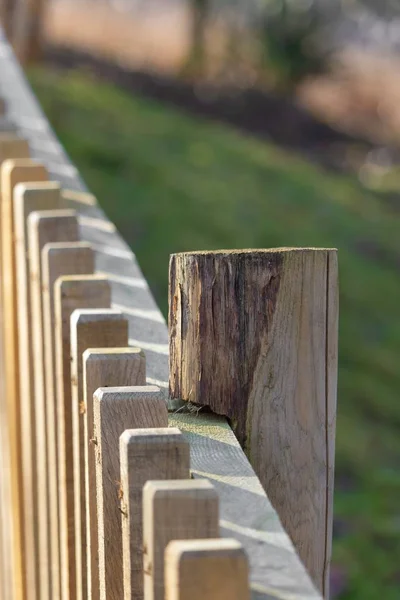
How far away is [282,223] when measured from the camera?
25.2 ft

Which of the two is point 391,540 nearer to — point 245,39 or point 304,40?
point 304,40

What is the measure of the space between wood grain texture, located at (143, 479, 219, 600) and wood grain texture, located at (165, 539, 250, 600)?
2.3 inches

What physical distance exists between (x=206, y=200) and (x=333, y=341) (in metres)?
6.37

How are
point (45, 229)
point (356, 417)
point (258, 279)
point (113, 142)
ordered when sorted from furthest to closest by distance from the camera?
point (113, 142) < point (356, 417) < point (45, 229) < point (258, 279)

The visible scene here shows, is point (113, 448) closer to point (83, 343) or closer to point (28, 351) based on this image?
point (83, 343)

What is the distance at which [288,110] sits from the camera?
13523 mm

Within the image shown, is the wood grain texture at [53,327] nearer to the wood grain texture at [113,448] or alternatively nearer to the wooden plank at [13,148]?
the wood grain texture at [113,448]

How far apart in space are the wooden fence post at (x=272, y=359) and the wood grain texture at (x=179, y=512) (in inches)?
14.4

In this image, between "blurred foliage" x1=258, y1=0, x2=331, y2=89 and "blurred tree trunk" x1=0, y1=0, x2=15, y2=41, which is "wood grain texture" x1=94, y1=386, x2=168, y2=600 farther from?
"blurred foliage" x1=258, y1=0, x2=331, y2=89

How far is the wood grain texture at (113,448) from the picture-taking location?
4.17 feet

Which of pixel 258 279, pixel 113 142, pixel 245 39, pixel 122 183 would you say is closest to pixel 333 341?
pixel 258 279

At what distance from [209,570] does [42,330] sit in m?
1.05

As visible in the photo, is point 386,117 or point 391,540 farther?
point 386,117

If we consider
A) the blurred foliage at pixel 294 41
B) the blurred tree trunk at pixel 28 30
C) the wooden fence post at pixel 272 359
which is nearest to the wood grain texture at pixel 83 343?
the wooden fence post at pixel 272 359
